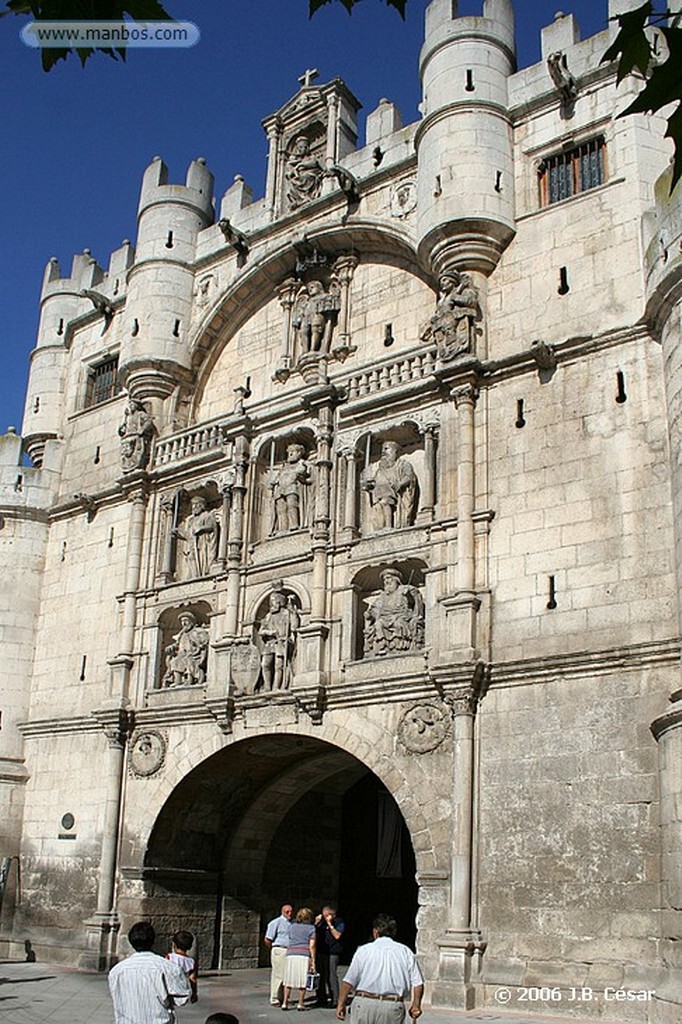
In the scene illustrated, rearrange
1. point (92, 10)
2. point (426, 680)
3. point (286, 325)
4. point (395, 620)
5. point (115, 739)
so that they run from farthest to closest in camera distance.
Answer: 1. point (286, 325)
2. point (115, 739)
3. point (395, 620)
4. point (426, 680)
5. point (92, 10)

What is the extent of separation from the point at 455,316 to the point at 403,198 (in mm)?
3446

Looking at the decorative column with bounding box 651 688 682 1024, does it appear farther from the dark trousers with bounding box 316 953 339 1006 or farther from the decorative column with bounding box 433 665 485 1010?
the dark trousers with bounding box 316 953 339 1006

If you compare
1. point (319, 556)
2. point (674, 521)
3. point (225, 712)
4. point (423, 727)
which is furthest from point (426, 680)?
point (674, 521)

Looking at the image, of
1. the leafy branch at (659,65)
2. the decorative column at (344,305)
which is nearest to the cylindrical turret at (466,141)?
the decorative column at (344,305)

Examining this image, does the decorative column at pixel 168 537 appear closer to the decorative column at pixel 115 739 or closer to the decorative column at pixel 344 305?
the decorative column at pixel 115 739

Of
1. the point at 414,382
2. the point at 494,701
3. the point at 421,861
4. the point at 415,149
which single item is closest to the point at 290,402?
the point at 414,382

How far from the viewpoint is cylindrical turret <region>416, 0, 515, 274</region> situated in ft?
59.7

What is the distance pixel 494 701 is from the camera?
1570cm

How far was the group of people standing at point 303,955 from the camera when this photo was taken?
14.6m

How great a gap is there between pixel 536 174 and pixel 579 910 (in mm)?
11209

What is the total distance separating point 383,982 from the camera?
288 inches

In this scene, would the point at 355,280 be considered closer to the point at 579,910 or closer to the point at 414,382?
the point at 414,382

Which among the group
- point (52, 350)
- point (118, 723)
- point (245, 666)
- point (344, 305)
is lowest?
point (118, 723)

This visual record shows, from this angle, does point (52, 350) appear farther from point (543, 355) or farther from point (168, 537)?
point (543, 355)
